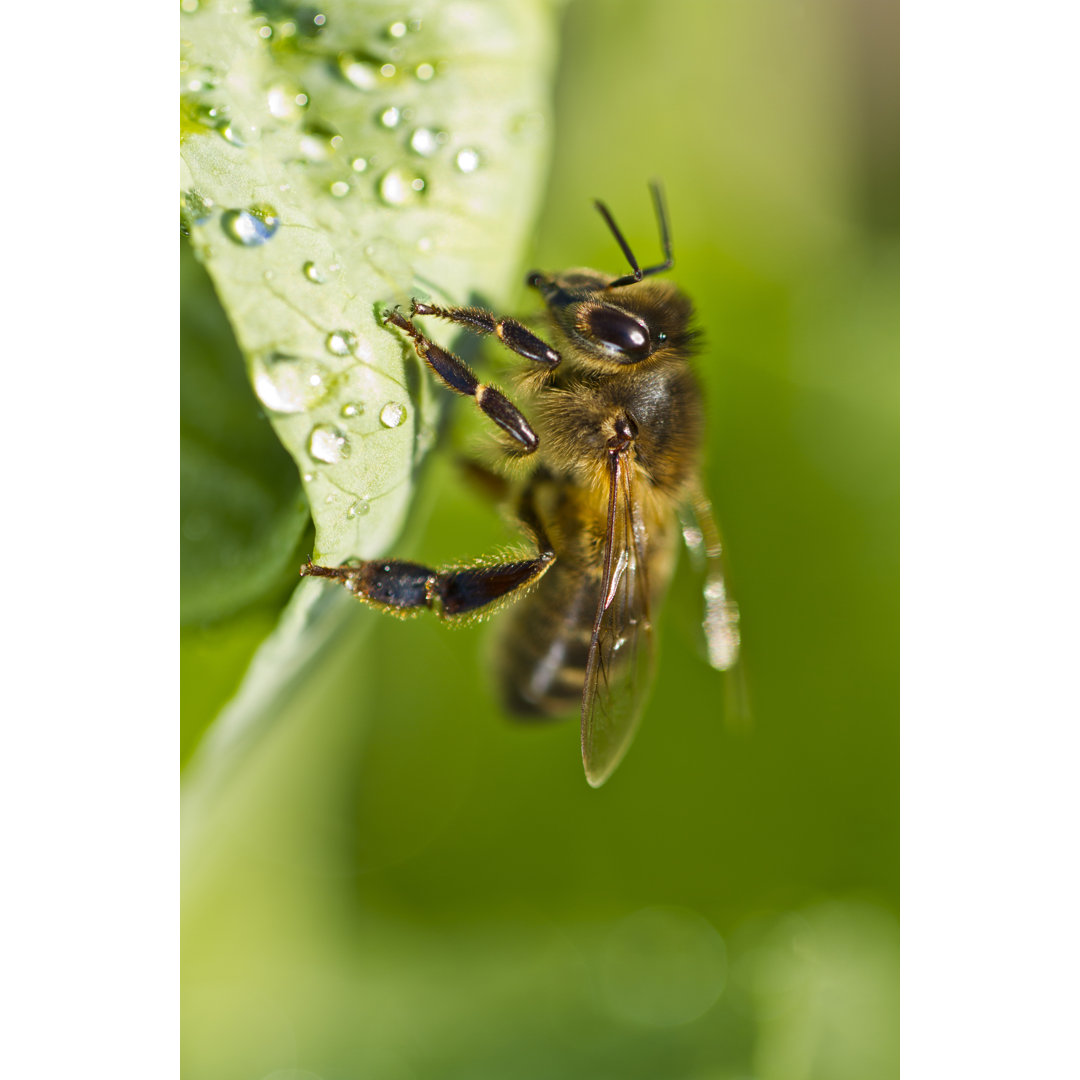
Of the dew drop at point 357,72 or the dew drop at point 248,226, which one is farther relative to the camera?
the dew drop at point 357,72

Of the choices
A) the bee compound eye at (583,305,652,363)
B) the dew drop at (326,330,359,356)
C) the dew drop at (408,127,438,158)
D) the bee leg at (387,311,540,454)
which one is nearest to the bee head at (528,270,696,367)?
the bee compound eye at (583,305,652,363)

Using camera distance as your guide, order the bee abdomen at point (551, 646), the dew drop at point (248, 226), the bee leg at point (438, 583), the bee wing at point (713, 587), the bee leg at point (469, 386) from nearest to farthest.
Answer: the dew drop at point (248, 226)
the bee leg at point (469, 386)
the bee leg at point (438, 583)
the bee abdomen at point (551, 646)
the bee wing at point (713, 587)

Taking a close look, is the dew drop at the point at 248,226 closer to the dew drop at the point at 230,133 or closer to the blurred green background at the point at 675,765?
the dew drop at the point at 230,133

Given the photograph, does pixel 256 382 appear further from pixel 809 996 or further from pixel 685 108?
pixel 685 108

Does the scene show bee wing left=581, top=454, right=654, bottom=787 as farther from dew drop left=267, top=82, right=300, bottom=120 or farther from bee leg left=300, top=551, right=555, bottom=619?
dew drop left=267, top=82, right=300, bottom=120

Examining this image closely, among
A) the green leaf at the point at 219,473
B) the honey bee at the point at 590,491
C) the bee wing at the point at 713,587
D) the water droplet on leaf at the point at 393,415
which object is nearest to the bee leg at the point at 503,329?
the honey bee at the point at 590,491

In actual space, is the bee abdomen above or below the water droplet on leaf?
below

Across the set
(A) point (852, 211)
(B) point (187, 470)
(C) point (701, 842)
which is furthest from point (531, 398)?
(A) point (852, 211)
